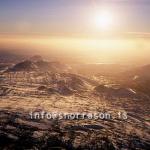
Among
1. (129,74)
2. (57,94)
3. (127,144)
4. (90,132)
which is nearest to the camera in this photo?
(127,144)

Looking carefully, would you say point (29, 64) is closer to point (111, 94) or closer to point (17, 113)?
point (111, 94)

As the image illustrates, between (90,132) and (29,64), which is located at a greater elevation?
(29,64)

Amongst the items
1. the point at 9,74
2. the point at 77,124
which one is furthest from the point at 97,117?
the point at 9,74

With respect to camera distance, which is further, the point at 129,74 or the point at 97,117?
the point at 129,74

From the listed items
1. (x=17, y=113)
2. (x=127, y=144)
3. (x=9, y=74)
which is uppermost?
(x=9, y=74)

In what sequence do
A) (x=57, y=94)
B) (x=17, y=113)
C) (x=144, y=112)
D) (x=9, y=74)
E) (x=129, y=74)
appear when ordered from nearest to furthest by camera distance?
(x=17, y=113)
(x=144, y=112)
(x=57, y=94)
(x=9, y=74)
(x=129, y=74)

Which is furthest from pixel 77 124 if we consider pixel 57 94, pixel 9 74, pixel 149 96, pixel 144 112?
pixel 9 74

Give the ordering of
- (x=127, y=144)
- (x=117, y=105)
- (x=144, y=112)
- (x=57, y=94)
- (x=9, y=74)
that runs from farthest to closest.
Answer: (x=9, y=74) < (x=57, y=94) < (x=117, y=105) < (x=144, y=112) < (x=127, y=144)

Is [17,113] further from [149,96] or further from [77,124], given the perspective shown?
[149,96]

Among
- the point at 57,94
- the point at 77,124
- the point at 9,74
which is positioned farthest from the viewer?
the point at 9,74
